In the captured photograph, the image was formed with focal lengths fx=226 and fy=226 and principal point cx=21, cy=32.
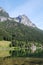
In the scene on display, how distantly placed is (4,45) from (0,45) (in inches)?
143

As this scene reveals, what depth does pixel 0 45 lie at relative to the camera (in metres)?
145

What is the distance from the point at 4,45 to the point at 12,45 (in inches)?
212

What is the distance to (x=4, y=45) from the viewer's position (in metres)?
148

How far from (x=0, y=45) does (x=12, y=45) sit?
7.85 meters

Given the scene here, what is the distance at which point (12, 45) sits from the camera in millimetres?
147125
